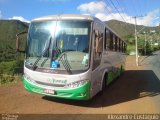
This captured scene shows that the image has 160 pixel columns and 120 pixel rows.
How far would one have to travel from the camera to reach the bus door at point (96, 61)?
31.4 feet

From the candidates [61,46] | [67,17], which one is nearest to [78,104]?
[61,46]

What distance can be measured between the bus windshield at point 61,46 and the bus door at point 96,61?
426mm

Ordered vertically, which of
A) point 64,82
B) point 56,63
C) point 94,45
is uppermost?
point 94,45

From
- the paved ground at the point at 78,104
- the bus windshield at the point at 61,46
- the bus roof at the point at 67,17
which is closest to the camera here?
the paved ground at the point at 78,104

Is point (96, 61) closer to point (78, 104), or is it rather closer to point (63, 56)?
point (63, 56)

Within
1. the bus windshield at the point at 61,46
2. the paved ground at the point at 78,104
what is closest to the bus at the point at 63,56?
the bus windshield at the point at 61,46

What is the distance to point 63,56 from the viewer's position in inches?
362

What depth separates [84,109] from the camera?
9.30 metres

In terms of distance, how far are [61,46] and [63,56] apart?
15.5 inches

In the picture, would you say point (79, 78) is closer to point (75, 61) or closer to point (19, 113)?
point (75, 61)

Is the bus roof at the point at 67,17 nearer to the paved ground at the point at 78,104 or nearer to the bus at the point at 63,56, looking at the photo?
the bus at the point at 63,56

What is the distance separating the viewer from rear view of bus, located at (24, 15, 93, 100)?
9070mm

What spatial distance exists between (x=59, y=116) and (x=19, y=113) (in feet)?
4.18

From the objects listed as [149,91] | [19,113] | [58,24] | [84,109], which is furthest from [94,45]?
[149,91]
